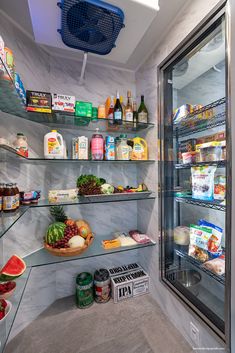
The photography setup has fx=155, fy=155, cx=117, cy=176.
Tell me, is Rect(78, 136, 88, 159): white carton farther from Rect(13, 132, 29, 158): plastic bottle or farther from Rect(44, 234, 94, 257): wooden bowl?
Rect(44, 234, 94, 257): wooden bowl

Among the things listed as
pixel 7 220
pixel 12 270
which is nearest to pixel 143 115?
pixel 7 220

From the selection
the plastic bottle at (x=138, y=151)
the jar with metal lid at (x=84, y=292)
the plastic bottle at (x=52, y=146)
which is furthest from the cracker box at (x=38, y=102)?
the jar with metal lid at (x=84, y=292)

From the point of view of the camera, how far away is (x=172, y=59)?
3.47ft

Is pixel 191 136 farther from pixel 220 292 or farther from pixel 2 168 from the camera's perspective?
pixel 2 168

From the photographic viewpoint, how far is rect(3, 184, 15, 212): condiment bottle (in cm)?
82

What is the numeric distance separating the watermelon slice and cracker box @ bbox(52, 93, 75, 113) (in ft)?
3.23

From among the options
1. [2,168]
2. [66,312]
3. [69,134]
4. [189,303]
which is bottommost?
[66,312]

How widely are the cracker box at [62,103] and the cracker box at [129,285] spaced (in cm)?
142

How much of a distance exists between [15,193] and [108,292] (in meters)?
1.10

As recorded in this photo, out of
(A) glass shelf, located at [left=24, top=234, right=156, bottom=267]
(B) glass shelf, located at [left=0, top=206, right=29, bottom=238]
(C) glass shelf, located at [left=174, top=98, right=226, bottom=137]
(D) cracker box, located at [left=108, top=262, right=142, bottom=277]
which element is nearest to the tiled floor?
(D) cracker box, located at [left=108, top=262, right=142, bottom=277]

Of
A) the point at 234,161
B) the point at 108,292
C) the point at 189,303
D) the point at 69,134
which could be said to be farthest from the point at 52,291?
the point at 234,161

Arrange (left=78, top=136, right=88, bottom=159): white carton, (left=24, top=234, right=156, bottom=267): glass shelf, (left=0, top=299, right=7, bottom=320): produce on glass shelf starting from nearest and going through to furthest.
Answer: (left=0, top=299, right=7, bottom=320): produce on glass shelf
(left=24, top=234, right=156, bottom=267): glass shelf
(left=78, top=136, right=88, bottom=159): white carton

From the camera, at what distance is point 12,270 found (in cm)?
81

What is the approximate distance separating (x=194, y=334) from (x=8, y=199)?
132cm
